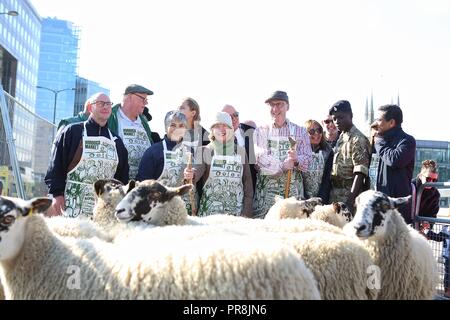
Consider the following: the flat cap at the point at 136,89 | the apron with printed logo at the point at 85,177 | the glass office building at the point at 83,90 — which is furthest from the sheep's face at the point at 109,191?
the glass office building at the point at 83,90

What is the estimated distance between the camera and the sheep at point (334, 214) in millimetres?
4723

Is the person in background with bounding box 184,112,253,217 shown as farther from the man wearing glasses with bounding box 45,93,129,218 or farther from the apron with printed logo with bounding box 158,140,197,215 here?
the man wearing glasses with bounding box 45,93,129,218

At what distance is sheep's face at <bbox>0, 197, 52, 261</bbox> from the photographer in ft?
8.66

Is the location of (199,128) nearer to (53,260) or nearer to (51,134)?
(53,260)

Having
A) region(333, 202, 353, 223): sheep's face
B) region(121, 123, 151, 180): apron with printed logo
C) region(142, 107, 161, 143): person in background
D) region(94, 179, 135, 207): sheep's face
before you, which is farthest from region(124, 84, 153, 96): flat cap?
region(333, 202, 353, 223): sheep's face

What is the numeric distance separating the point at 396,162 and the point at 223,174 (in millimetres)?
1759

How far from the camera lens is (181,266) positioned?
233cm

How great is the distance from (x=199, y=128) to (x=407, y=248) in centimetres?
278

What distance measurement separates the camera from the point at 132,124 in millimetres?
5391

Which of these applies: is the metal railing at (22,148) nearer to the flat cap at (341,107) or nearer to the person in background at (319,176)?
the person in background at (319,176)

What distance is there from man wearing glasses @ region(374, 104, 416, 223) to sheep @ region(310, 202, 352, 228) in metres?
0.46

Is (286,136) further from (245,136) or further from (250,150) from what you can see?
(245,136)

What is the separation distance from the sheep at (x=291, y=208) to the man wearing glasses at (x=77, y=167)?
1.73 meters
